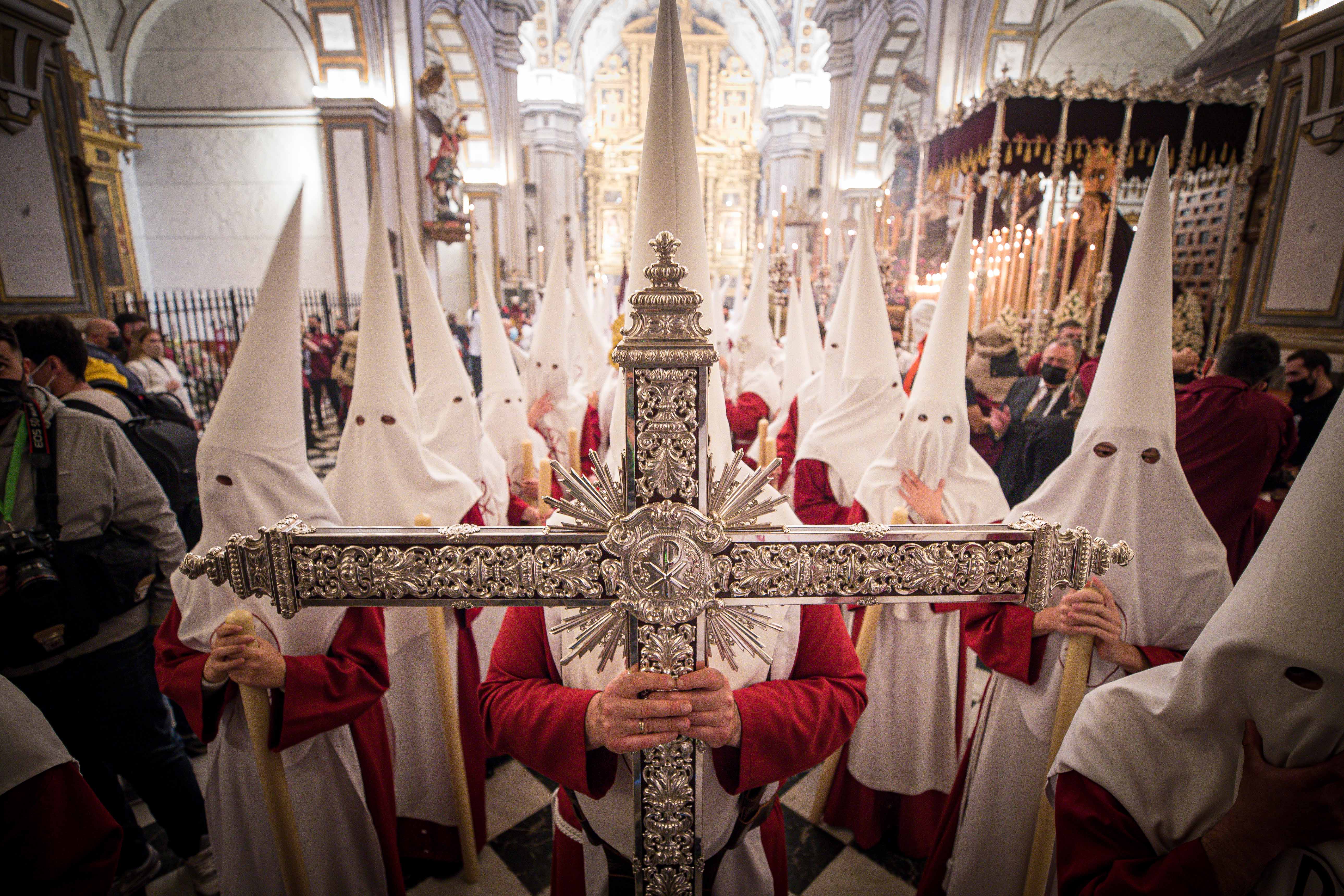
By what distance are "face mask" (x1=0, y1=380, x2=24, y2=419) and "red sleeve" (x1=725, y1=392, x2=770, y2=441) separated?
12.8ft

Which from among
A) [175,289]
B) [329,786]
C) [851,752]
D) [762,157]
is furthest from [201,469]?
[762,157]

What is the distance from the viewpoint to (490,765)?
2.82 meters

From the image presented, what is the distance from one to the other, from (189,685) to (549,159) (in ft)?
78.4

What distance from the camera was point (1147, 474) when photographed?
60.6 inches

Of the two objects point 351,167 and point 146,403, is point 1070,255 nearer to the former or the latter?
point 146,403

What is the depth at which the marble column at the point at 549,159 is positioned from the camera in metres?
22.2

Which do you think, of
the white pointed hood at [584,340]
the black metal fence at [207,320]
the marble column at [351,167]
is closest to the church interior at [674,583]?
the white pointed hood at [584,340]

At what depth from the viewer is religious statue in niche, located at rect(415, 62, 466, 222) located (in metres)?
11.0

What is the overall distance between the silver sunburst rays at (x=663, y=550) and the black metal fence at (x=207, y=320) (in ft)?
18.8

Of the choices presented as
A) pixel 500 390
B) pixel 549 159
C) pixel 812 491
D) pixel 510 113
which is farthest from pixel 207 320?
pixel 549 159

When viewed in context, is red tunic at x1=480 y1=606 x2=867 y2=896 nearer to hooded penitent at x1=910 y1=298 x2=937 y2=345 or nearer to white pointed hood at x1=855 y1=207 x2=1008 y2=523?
white pointed hood at x1=855 y1=207 x2=1008 y2=523

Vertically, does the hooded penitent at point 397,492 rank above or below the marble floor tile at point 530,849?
above

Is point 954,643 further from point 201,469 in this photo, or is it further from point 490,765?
point 201,469

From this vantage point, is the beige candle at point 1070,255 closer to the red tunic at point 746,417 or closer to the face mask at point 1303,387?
the face mask at point 1303,387
